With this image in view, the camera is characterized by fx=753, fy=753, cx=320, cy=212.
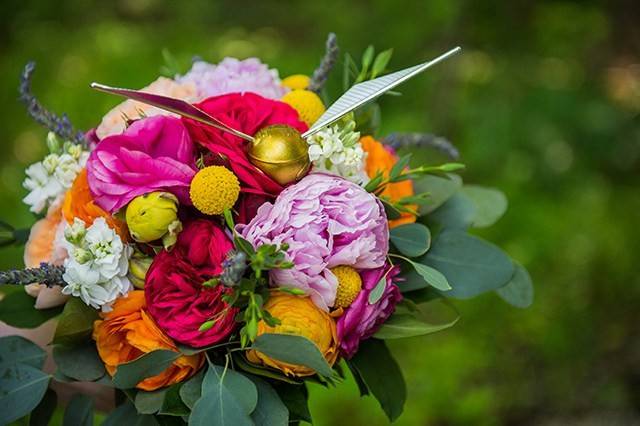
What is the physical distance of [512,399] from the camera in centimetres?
211

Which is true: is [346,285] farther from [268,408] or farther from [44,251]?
[44,251]

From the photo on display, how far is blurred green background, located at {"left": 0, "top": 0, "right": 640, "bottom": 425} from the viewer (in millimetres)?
2111

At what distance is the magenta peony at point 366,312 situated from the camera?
746 millimetres

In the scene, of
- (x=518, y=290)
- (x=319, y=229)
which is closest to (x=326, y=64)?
(x=319, y=229)

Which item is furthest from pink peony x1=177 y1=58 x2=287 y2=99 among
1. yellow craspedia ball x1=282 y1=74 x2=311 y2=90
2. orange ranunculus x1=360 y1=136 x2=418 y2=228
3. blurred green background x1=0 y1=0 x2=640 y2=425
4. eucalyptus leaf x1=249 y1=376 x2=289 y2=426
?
blurred green background x1=0 y1=0 x2=640 y2=425

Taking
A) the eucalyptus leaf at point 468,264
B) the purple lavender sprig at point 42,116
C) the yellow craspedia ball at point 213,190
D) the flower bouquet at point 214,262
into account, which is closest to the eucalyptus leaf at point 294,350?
the flower bouquet at point 214,262

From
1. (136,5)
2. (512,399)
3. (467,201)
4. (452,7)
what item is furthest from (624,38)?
(467,201)

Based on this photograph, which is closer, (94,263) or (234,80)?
(94,263)

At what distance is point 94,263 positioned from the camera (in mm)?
719

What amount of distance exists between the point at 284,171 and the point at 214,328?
167 mm

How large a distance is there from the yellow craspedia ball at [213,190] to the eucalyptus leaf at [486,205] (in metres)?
0.38

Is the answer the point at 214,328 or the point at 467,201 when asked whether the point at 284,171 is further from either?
the point at 467,201

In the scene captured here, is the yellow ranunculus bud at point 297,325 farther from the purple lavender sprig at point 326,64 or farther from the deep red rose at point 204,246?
the purple lavender sprig at point 326,64

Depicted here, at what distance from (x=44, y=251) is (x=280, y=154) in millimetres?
287
